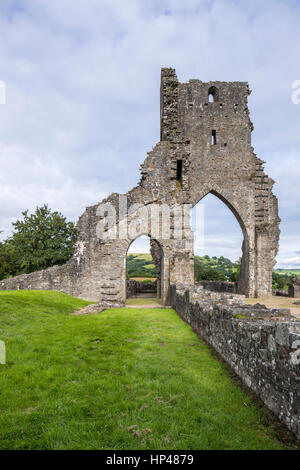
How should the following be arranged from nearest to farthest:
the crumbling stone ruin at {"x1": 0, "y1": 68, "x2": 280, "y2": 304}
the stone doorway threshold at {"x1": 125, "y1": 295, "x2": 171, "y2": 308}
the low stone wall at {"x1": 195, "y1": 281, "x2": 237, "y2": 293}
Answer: the stone doorway threshold at {"x1": 125, "y1": 295, "x2": 171, "y2": 308} → the crumbling stone ruin at {"x1": 0, "y1": 68, "x2": 280, "y2": 304} → the low stone wall at {"x1": 195, "y1": 281, "x2": 237, "y2": 293}

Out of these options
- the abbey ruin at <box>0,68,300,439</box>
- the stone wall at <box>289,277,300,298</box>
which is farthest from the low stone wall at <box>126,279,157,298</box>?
the stone wall at <box>289,277,300,298</box>

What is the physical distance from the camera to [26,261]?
836 inches

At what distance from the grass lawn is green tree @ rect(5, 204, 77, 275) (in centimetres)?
1476

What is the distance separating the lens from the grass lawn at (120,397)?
123 inches

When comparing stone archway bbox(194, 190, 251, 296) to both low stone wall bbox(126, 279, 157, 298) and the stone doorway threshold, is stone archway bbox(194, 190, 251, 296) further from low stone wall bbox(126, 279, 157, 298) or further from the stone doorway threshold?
low stone wall bbox(126, 279, 157, 298)

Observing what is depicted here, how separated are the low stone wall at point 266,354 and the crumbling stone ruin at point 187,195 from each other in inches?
437

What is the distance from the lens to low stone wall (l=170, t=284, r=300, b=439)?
301 cm

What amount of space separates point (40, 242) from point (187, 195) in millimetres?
11648

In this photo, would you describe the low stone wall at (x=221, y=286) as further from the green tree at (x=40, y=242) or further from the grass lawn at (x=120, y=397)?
the grass lawn at (x=120, y=397)

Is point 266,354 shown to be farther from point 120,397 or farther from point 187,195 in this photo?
point 187,195

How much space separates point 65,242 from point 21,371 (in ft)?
59.4

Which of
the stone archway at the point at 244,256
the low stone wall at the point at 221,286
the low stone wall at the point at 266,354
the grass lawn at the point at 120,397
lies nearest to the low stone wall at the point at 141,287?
the low stone wall at the point at 221,286

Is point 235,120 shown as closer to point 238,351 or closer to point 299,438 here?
point 238,351

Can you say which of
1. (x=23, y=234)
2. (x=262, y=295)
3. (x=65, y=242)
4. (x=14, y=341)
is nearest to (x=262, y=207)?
(x=262, y=295)
